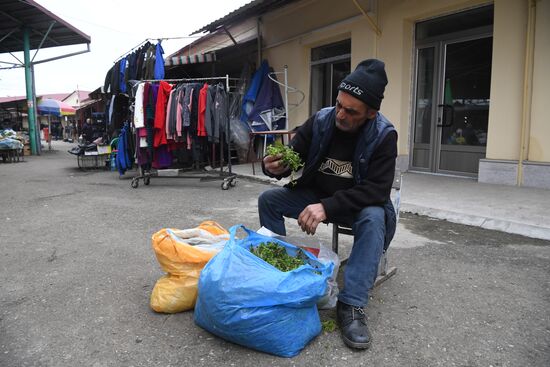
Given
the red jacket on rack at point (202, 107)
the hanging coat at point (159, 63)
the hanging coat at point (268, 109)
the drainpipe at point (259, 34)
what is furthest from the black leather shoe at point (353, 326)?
the drainpipe at point (259, 34)

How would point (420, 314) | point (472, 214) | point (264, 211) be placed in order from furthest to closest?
point (472, 214) → point (264, 211) → point (420, 314)

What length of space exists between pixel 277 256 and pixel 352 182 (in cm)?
67

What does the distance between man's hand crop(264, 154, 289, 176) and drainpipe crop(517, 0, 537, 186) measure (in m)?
5.06

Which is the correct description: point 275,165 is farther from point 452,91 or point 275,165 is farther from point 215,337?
point 452,91

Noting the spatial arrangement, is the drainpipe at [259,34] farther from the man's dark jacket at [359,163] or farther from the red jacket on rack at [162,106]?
the man's dark jacket at [359,163]

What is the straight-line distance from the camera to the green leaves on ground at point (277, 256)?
7.30 feet

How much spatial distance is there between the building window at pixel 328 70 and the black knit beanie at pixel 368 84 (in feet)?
24.6

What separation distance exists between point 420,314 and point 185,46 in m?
15.9

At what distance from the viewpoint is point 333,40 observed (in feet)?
31.7

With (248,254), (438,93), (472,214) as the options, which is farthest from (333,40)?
(248,254)

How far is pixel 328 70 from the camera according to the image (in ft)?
33.5

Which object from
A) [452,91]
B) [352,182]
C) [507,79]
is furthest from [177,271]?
[452,91]

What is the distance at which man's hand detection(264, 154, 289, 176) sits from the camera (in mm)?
2557

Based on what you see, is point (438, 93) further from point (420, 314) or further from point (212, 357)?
point (212, 357)
